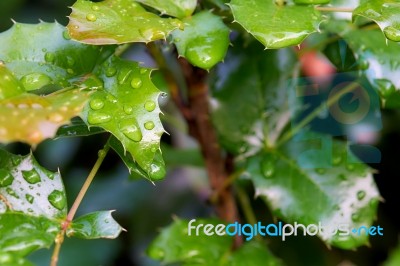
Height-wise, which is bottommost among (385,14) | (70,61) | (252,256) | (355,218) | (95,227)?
(252,256)

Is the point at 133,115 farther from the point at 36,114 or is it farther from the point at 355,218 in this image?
the point at 355,218

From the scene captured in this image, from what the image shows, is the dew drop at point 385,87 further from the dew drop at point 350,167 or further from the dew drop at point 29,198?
the dew drop at point 29,198

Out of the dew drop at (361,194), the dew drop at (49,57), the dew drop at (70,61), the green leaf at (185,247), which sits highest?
the dew drop at (49,57)

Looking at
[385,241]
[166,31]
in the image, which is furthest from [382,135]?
[166,31]

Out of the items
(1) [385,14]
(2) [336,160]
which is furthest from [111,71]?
(2) [336,160]

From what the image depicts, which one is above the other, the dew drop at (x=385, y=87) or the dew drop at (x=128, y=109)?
the dew drop at (x=128, y=109)

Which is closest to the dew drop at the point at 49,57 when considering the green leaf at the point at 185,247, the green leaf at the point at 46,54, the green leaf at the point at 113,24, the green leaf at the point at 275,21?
the green leaf at the point at 46,54
